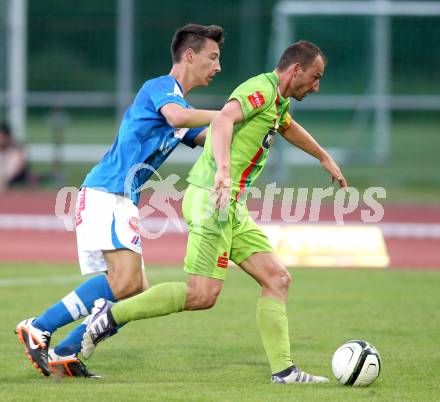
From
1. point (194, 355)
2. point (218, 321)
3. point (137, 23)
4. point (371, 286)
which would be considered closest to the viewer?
point (194, 355)

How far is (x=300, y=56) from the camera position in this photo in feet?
23.7

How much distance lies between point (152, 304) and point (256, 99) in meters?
1.46

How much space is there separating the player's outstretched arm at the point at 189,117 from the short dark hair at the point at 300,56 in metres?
0.60

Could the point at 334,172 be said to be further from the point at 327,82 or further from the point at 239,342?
the point at 327,82

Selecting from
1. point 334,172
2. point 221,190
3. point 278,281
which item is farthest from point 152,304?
point 334,172

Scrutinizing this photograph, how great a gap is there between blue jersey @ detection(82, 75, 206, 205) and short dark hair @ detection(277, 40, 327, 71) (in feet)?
2.30

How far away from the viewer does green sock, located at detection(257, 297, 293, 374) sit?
7.12 metres

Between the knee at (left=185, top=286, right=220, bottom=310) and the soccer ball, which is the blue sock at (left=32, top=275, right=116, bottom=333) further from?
the soccer ball

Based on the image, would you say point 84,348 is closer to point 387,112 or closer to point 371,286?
point 371,286

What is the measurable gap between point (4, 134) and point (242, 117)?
1470 cm

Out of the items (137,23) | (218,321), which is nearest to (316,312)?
(218,321)

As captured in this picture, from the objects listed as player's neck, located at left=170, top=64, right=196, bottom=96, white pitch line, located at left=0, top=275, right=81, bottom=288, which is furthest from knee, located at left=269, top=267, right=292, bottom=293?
white pitch line, located at left=0, top=275, right=81, bottom=288

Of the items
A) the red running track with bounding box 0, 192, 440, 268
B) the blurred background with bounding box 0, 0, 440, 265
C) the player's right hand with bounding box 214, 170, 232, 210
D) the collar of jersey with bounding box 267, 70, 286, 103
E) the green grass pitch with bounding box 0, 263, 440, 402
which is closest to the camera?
the player's right hand with bounding box 214, 170, 232, 210

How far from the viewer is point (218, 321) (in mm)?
10008
